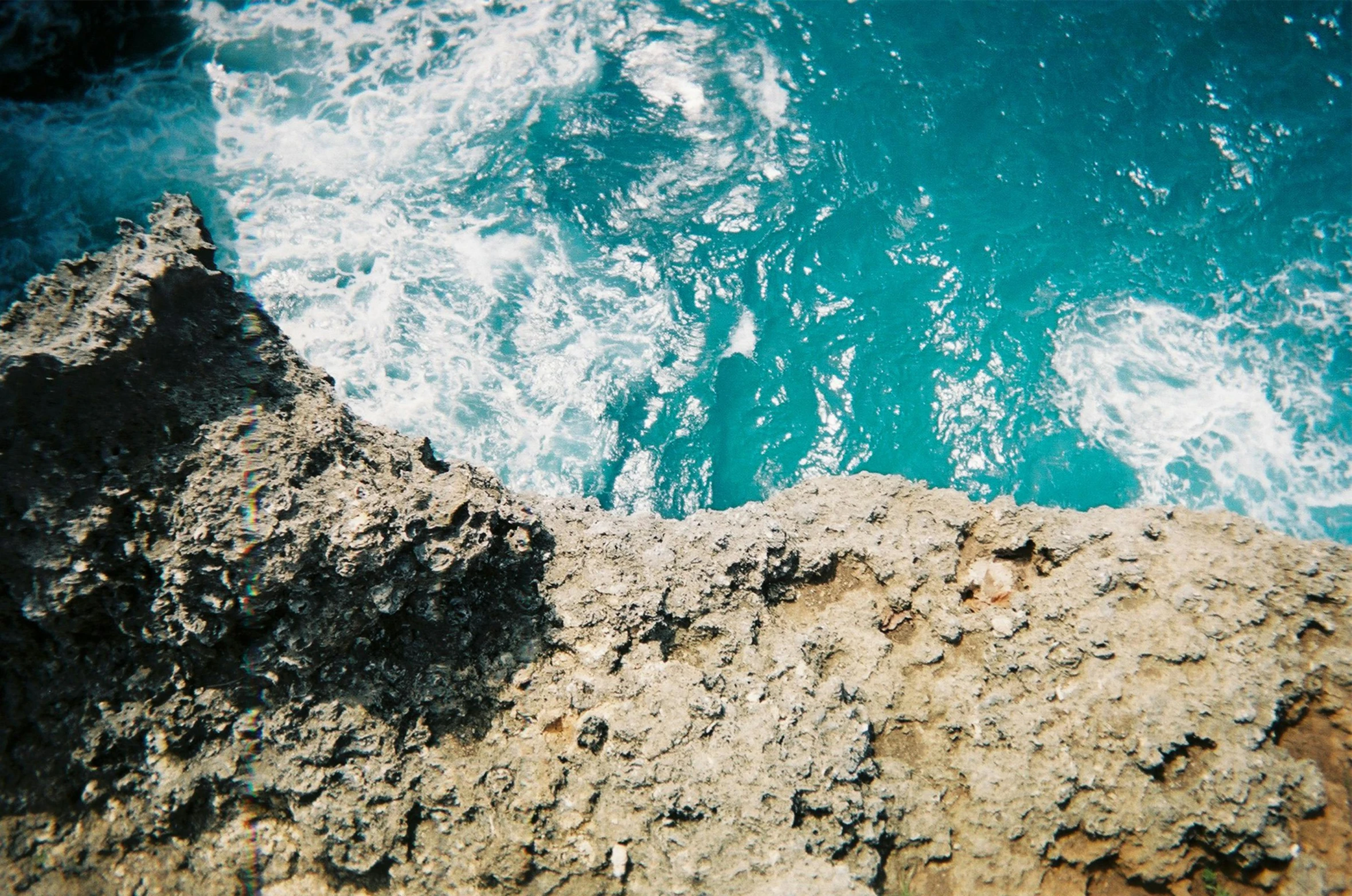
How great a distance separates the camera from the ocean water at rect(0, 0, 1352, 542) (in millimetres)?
10344

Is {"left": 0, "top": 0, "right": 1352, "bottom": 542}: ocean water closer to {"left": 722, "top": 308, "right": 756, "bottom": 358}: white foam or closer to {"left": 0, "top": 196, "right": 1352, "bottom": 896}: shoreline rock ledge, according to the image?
{"left": 722, "top": 308, "right": 756, "bottom": 358}: white foam

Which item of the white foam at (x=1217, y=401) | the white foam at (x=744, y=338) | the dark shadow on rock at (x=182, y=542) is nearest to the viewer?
the dark shadow on rock at (x=182, y=542)

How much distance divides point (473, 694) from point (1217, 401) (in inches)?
443

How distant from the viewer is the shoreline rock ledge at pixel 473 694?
3.75 m

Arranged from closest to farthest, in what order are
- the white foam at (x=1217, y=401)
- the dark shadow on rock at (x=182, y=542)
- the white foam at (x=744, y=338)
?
the dark shadow on rock at (x=182, y=542), the white foam at (x=1217, y=401), the white foam at (x=744, y=338)

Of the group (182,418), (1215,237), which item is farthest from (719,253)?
(182,418)

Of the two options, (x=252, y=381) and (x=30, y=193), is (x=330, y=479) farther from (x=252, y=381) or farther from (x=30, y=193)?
(x=30, y=193)

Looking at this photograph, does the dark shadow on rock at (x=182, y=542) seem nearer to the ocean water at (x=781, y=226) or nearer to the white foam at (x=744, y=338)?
the ocean water at (x=781, y=226)

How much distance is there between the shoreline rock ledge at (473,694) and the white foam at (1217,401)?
6.45 meters

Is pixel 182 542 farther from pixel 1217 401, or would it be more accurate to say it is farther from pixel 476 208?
pixel 1217 401

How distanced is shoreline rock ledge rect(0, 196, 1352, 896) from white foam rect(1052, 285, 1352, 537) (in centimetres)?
645

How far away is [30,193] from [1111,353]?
16.8m

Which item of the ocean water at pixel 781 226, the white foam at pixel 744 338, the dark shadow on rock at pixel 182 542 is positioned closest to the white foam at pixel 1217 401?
the ocean water at pixel 781 226

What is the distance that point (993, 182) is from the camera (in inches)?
464
